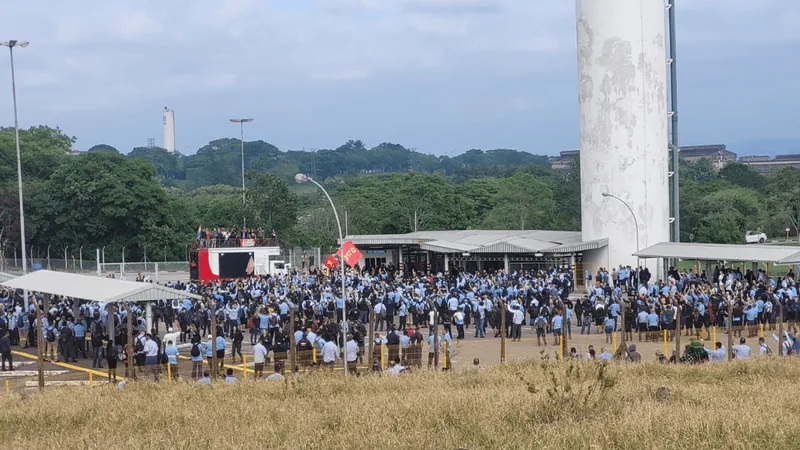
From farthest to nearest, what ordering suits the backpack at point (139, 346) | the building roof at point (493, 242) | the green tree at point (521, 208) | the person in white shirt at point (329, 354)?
the green tree at point (521, 208), the building roof at point (493, 242), the backpack at point (139, 346), the person in white shirt at point (329, 354)

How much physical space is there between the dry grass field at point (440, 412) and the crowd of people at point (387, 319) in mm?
2616

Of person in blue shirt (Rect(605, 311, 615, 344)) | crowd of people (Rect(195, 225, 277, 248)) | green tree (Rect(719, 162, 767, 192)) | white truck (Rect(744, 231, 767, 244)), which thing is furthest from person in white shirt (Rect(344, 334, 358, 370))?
green tree (Rect(719, 162, 767, 192))

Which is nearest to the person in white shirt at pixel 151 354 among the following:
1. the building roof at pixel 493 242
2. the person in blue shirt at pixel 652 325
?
the person in blue shirt at pixel 652 325

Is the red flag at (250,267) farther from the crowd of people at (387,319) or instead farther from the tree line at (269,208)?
the tree line at (269,208)

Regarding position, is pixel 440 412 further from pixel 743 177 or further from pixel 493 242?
pixel 743 177

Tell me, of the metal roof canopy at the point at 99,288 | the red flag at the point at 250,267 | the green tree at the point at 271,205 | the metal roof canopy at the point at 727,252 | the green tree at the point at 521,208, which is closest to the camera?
the metal roof canopy at the point at 99,288

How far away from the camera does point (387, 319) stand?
34.9 m

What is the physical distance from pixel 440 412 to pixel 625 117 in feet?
146

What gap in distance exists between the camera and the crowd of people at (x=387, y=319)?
25.2m

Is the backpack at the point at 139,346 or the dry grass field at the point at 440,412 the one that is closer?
the dry grass field at the point at 440,412

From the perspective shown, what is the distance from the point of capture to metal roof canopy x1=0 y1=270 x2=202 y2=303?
28.3 metres

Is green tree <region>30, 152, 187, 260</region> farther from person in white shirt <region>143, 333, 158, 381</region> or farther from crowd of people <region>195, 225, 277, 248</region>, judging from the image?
person in white shirt <region>143, 333, 158, 381</region>

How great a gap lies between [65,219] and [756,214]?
56.9m

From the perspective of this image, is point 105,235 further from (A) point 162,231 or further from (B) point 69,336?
(B) point 69,336
